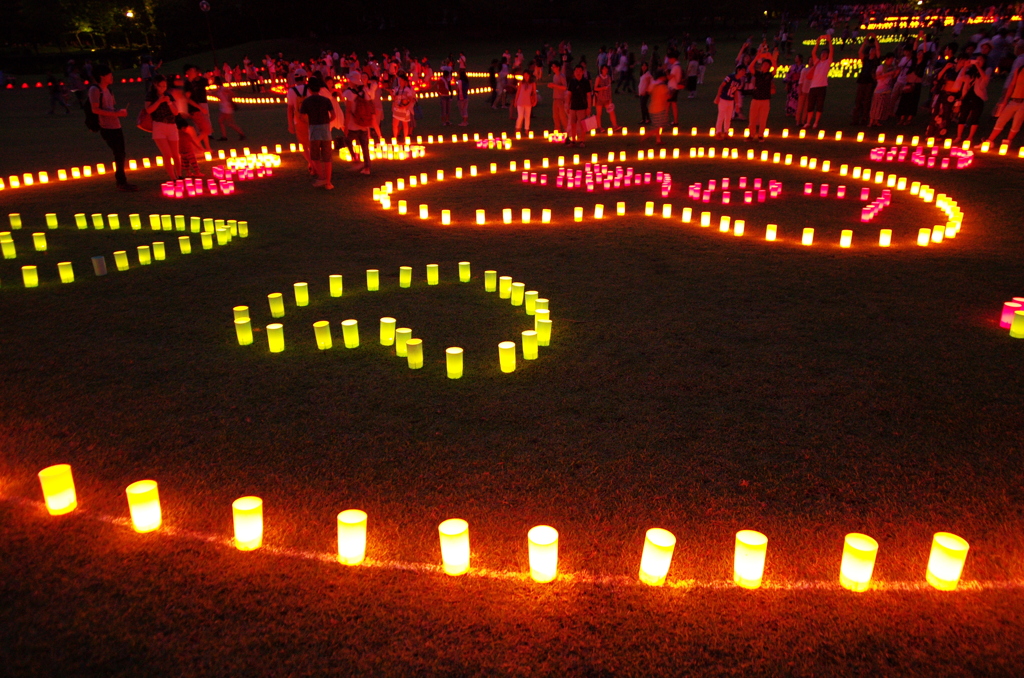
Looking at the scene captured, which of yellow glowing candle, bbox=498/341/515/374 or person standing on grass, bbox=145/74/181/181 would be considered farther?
person standing on grass, bbox=145/74/181/181

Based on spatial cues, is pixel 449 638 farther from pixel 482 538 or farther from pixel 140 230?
pixel 140 230

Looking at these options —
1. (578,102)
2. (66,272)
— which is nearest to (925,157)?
(578,102)

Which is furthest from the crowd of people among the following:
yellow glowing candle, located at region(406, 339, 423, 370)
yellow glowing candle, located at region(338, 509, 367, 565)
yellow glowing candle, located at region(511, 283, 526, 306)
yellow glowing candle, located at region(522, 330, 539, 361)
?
yellow glowing candle, located at region(338, 509, 367, 565)

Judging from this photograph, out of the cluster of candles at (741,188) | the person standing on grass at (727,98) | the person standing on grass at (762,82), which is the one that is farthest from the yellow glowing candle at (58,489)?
the person standing on grass at (727,98)

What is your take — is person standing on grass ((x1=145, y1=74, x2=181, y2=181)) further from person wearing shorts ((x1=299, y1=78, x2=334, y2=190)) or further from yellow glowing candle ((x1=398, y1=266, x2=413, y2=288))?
yellow glowing candle ((x1=398, y1=266, x2=413, y2=288))

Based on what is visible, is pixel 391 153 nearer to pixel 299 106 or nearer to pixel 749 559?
pixel 299 106

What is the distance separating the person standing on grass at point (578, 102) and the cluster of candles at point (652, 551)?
13.1 m

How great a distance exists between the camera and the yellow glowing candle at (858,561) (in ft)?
9.28

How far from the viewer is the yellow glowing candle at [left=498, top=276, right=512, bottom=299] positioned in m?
6.39

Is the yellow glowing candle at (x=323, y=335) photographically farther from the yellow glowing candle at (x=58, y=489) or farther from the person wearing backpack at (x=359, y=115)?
the person wearing backpack at (x=359, y=115)

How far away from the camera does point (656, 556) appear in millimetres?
2889

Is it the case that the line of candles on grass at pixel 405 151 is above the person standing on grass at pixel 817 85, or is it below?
below

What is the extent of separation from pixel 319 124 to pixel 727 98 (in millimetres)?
9533

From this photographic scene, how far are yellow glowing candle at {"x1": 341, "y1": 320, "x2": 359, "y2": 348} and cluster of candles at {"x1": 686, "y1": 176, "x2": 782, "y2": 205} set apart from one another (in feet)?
22.5
